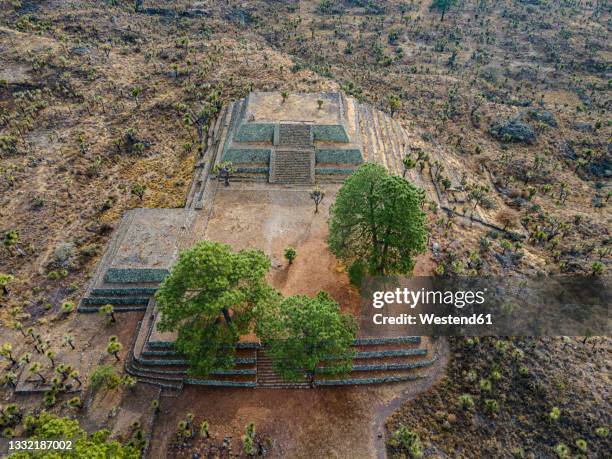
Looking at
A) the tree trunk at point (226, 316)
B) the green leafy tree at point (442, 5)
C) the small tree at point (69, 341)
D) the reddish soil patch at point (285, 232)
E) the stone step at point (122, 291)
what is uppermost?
the green leafy tree at point (442, 5)

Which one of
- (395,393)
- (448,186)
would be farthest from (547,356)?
(448,186)

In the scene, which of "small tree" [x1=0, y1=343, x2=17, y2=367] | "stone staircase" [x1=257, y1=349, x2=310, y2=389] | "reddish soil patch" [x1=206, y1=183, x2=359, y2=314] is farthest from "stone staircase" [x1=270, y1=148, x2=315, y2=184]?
"small tree" [x1=0, y1=343, x2=17, y2=367]

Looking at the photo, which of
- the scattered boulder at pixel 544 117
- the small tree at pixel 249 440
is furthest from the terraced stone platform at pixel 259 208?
the scattered boulder at pixel 544 117

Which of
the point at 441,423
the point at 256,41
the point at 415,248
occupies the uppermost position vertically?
the point at 256,41

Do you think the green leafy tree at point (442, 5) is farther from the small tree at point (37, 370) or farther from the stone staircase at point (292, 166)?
the small tree at point (37, 370)

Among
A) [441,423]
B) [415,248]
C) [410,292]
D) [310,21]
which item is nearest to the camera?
[441,423]

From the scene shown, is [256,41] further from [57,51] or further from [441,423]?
[441,423]

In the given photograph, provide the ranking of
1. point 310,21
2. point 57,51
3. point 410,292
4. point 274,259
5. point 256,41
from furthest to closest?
point 310,21 → point 256,41 → point 57,51 → point 274,259 → point 410,292
